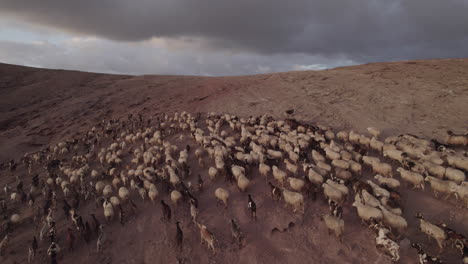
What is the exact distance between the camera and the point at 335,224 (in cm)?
648

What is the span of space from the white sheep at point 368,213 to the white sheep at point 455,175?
4.17 metres

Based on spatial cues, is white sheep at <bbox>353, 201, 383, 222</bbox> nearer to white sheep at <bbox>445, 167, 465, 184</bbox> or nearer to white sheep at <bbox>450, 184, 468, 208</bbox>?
white sheep at <bbox>450, 184, 468, 208</bbox>

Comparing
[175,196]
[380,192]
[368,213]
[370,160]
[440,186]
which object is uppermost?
[370,160]

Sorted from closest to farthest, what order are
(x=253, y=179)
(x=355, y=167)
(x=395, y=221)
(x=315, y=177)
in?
(x=395, y=221) → (x=315, y=177) → (x=355, y=167) → (x=253, y=179)

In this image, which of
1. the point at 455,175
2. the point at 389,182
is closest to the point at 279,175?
the point at 389,182

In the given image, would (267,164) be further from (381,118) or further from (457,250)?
(381,118)

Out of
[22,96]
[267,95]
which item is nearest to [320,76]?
[267,95]

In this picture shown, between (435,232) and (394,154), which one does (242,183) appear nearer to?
(435,232)

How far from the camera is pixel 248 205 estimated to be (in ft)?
26.3

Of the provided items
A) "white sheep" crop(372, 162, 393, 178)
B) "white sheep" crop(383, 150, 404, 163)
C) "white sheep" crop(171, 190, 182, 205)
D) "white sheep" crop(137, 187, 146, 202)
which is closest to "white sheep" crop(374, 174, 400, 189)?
"white sheep" crop(372, 162, 393, 178)

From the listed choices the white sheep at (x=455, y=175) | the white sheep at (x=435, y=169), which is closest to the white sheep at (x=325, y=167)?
the white sheep at (x=435, y=169)

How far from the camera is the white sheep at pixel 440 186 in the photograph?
770cm

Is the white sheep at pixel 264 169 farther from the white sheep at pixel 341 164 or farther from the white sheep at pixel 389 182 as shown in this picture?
the white sheep at pixel 389 182

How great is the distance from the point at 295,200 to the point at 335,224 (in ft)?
4.66
